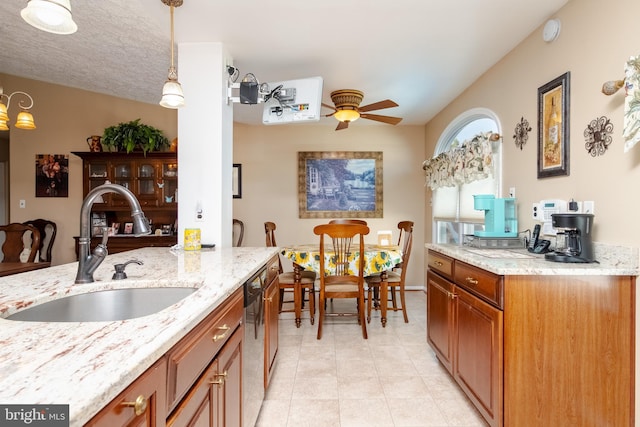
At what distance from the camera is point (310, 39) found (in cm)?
238

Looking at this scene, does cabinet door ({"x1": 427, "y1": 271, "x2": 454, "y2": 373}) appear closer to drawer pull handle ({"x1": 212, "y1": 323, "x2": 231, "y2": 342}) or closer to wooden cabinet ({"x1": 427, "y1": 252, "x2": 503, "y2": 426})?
wooden cabinet ({"x1": 427, "y1": 252, "x2": 503, "y2": 426})

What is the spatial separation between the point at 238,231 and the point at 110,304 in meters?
3.59

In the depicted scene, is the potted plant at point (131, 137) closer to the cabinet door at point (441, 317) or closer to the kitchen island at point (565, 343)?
the cabinet door at point (441, 317)

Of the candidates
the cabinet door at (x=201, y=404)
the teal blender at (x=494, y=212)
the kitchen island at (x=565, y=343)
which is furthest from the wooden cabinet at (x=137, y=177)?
the kitchen island at (x=565, y=343)

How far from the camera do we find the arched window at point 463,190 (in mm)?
2842

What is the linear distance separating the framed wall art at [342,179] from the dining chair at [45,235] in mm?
3354

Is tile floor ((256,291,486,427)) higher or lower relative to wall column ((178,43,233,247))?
lower

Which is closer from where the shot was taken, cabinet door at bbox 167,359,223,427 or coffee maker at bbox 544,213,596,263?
cabinet door at bbox 167,359,223,427

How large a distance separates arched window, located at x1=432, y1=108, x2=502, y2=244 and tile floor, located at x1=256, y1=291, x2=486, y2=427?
1.37 m

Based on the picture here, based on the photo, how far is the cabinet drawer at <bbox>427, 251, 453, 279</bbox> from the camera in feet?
6.95

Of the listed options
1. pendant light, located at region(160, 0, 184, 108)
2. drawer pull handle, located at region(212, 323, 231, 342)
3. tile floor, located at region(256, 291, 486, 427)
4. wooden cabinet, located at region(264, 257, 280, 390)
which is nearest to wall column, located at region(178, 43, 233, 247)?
pendant light, located at region(160, 0, 184, 108)

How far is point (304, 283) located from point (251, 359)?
5.47 ft

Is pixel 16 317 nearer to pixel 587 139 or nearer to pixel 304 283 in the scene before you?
pixel 304 283

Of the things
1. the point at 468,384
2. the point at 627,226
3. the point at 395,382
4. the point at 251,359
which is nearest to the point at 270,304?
the point at 251,359
